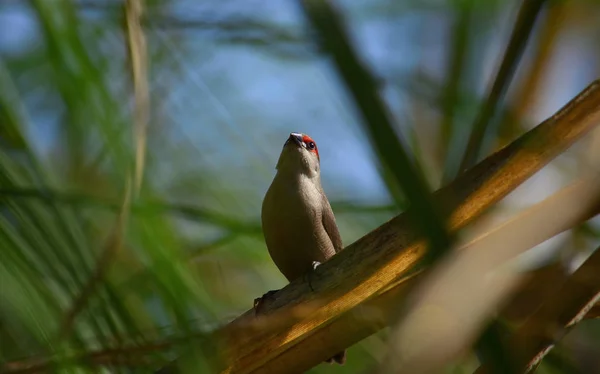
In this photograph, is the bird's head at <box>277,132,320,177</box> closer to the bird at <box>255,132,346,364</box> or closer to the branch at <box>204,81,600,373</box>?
the bird at <box>255,132,346,364</box>

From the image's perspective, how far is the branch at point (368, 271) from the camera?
1.02 m

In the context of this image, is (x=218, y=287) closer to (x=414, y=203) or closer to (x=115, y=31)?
(x=115, y=31)

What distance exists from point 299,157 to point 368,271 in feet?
6.77

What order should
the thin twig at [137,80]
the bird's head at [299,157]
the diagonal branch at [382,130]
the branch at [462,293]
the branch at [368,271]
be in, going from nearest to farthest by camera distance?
the diagonal branch at [382,130], the branch at [462,293], the thin twig at [137,80], the branch at [368,271], the bird's head at [299,157]

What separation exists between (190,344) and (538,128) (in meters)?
0.52

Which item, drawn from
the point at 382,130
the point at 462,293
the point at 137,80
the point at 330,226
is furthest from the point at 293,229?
the point at 382,130

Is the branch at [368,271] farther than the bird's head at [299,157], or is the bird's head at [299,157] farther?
the bird's head at [299,157]

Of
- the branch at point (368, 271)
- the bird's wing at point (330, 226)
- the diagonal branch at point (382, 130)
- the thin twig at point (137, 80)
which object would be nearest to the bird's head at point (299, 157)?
the bird's wing at point (330, 226)

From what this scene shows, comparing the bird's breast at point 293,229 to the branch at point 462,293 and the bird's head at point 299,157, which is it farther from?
the branch at point 462,293

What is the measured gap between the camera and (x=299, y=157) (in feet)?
10.2

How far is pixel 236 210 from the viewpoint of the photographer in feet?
5.57

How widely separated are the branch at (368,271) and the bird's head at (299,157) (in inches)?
72.7

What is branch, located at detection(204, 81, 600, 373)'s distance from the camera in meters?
1.02

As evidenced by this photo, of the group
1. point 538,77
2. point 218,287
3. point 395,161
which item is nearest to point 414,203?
point 395,161
